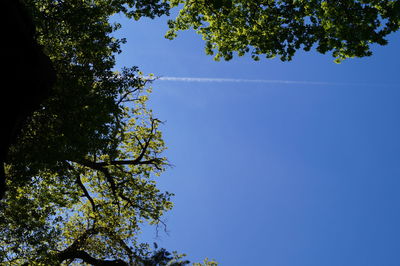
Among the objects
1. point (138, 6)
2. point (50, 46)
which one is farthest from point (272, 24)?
point (50, 46)

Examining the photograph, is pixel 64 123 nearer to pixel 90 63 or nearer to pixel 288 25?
pixel 90 63

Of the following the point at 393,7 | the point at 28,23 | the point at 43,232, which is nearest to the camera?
the point at 28,23

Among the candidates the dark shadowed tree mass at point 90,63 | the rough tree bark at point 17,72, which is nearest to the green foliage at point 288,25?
the dark shadowed tree mass at point 90,63

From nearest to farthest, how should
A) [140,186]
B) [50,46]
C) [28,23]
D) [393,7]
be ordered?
1. [28,23]
2. [393,7]
3. [50,46]
4. [140,186]

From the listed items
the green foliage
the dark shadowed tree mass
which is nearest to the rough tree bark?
the dark shadowed tree mass

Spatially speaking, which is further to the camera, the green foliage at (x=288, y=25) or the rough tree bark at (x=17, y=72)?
the green foliage at (x=288, y=25)

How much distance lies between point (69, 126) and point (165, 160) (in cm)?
1234

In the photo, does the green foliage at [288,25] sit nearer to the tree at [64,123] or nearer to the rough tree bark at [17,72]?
the tree at [64,123]

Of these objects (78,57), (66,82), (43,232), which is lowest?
(43,232)

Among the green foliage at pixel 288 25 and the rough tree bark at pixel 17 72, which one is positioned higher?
the green foliage at pixel 288 25

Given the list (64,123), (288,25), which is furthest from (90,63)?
(288,25)

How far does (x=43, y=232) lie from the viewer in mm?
17578

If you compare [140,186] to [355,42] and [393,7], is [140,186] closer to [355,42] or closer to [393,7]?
[355,42]

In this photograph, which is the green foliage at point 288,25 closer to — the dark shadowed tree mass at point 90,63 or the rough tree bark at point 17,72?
the dark shadowed tree mass at point 90,63
